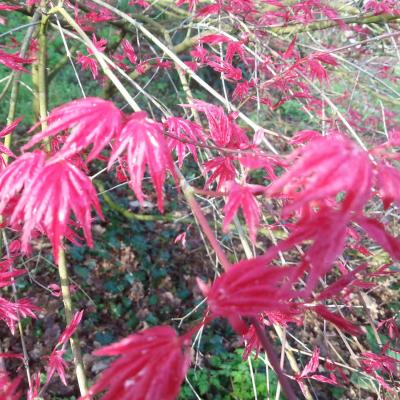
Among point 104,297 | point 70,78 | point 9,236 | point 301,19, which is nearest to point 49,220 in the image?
point 301,19

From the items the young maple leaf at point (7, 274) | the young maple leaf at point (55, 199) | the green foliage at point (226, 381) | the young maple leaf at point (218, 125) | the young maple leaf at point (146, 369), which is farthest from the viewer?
the green foliage at point (226, 381)

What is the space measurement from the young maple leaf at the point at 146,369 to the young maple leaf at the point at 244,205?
22cm

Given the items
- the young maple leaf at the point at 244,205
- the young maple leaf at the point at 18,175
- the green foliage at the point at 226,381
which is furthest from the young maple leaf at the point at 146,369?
the green foliage at the point at 226,381

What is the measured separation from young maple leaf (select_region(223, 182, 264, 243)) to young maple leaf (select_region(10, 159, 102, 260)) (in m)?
0.24

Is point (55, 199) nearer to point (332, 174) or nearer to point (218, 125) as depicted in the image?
point (332, 174)

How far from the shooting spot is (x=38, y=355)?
2.58 metres

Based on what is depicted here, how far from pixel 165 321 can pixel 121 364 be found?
254 cm

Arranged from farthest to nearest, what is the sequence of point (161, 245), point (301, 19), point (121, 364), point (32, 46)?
1. point (161, 245)
2. point (32, 46)
3. point (301, 19)
4. point (121, 364)

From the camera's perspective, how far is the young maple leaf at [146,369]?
1.69 ft

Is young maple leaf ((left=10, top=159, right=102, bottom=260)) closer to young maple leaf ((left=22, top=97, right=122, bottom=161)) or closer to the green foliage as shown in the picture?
young maple leaf ((left=22, top=97, right=122, bottom=161))

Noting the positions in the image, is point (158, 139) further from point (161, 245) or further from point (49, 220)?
point (161, 245)

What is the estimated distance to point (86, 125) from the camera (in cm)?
73

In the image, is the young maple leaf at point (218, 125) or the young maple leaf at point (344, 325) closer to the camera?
the young maple leaf at point (344, 325)

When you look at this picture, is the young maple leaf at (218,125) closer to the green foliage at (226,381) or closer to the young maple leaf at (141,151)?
the young maple leaf at (141,151)
